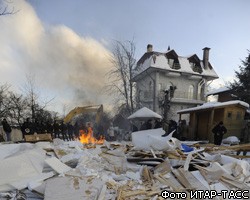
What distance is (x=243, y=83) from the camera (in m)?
21.0

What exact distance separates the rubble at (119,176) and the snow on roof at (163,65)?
22.9 m

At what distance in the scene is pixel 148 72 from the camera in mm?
32094

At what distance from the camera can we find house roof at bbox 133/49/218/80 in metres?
31.2

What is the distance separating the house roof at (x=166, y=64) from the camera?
31152 millimetres

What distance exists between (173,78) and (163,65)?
2.80 meters

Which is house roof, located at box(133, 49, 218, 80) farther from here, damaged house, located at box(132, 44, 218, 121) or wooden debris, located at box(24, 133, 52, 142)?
wooden debris, located at box(24, 133, 52, 142)

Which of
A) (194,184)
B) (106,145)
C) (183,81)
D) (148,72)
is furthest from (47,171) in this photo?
(183,81)

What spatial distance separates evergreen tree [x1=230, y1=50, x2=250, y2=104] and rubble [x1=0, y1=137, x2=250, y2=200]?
15.5 m

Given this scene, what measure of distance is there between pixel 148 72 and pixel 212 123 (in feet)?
53.0

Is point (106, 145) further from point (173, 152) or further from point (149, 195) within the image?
point (149, 195)

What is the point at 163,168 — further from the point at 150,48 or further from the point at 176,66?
the point at 150,48

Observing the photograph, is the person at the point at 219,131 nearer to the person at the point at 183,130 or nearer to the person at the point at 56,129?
the person at the point at 183,130

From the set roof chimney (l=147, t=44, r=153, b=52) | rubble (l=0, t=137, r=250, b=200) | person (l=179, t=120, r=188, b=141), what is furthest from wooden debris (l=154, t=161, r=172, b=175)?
roof chimney (l=147, t=44, r=153, b=52)

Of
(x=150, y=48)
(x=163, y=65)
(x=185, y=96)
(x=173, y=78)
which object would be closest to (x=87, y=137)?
(x=163, y=65)
